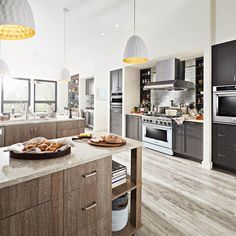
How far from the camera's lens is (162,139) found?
4.32m

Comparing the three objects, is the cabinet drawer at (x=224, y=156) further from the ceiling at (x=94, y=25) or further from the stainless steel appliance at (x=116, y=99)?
the stainless steel appliance at (x=116, y=99)

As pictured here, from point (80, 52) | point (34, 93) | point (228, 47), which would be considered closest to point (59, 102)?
point (34, 93)

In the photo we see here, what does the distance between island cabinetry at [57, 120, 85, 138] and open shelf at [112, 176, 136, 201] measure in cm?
257

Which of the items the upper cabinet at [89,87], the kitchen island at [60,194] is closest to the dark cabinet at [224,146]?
the kitchen island at [60,194]

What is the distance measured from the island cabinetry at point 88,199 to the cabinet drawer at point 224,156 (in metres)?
2.67

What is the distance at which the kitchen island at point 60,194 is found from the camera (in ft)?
2.98

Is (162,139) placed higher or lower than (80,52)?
lower

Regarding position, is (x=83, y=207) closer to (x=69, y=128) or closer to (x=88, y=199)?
(x=88, y=199)

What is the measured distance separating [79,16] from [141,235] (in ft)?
13.9

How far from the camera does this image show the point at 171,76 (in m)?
4.27

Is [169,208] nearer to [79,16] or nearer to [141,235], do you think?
[141,235]

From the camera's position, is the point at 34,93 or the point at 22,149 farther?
the point at 34,93

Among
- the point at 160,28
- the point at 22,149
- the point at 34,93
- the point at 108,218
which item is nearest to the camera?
the point at 22,149

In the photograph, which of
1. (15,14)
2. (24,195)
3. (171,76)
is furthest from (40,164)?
(171,76)
